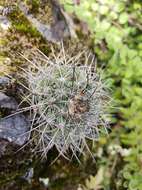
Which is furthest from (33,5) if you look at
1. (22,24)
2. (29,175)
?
(29,175)

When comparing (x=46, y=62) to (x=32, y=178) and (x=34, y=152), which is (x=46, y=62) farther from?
(x=32, y=178)

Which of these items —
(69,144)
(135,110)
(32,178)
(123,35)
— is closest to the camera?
(69,144)

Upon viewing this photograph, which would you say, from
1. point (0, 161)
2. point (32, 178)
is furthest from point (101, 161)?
point (0, 161)

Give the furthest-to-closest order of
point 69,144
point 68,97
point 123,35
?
1. point 123,35
2. point 69,144
3. point 68,97

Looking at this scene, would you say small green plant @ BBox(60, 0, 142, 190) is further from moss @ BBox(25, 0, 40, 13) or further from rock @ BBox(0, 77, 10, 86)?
Answer: rock @ BBox(0, 77, 10, 86)

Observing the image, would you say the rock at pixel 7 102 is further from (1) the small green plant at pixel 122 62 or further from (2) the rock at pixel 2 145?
(1) the small green plant at pixel 122 62

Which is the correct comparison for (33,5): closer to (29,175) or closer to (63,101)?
(63,101)
